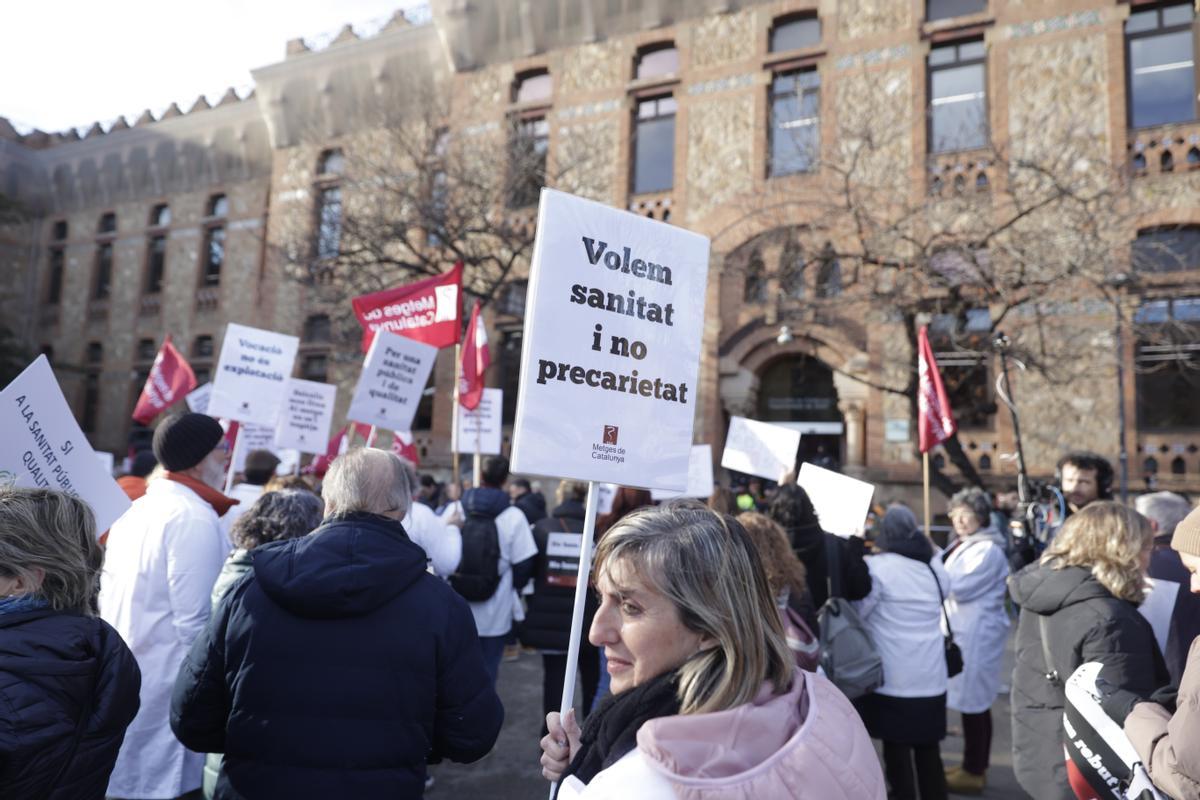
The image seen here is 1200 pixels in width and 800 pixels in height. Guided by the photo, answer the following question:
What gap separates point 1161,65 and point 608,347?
14.7m

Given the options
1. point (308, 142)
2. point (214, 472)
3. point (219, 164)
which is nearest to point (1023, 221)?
point (214, 472)

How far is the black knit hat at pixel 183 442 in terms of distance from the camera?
3500 millimetres

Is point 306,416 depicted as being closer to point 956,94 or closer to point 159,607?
point 159,607

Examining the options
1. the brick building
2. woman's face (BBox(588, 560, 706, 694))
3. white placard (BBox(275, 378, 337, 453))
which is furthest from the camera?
the brick building

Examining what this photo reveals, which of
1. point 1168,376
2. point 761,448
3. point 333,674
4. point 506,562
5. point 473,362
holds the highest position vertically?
point 1168,376

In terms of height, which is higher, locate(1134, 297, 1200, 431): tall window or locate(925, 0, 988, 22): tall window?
locate(925, 0, 988, 22): tall window

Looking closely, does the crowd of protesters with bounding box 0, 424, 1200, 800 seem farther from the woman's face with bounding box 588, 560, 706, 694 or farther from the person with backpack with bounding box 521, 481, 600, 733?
the person with backpack with bounding box 521, 481, 600, 733

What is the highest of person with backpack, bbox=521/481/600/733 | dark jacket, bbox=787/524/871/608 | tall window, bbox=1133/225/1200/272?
tall window, bbox=1133/225/1200/272

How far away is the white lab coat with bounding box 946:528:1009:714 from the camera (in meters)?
5.07

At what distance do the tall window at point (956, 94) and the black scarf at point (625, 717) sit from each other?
14.3m

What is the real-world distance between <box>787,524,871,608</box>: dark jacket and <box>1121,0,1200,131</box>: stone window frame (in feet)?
40.5

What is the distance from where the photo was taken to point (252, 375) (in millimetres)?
Result: 7098

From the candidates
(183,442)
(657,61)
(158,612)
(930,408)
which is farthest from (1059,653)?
(657,61)

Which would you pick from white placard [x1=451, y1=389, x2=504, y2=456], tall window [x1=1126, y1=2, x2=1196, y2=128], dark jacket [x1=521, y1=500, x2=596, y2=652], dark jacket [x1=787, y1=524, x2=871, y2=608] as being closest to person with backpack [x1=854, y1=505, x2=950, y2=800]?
dark jacket [x1=787, y1=524, x2=871, y2=608]
